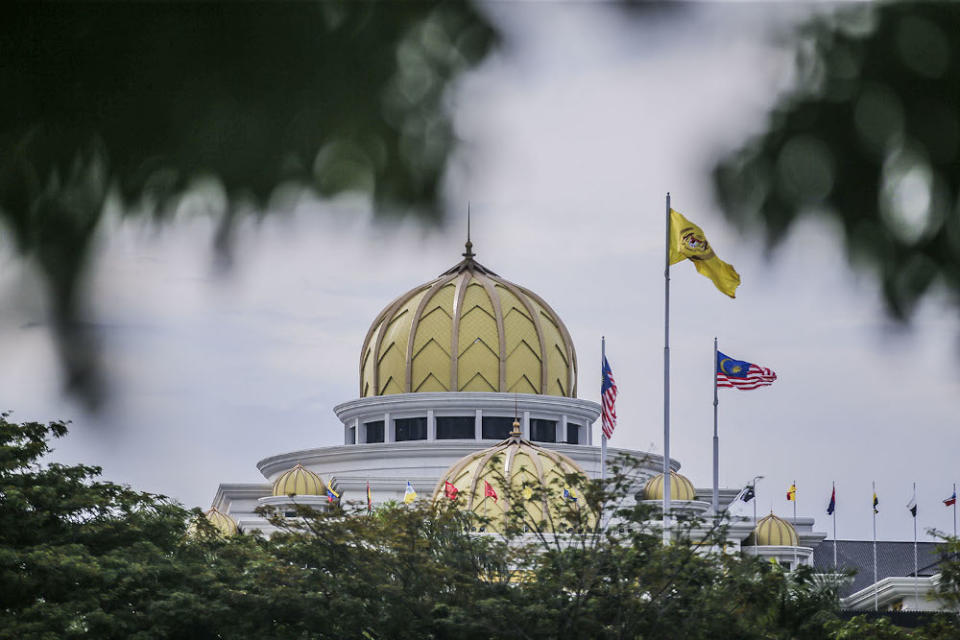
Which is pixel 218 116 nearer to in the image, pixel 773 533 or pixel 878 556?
pixel 773 533

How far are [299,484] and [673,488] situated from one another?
1518 centimetres

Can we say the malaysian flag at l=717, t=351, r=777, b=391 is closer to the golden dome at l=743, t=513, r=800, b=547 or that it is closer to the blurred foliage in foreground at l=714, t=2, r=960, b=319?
the golden dome at l=743, t=513, r=800, b=547

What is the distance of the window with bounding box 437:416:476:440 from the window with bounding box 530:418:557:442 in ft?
9.01

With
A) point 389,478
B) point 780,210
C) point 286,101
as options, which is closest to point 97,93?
point 286,101

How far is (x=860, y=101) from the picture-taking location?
12.8ft

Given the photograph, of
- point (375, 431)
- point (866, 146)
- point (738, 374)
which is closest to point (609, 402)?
point (738, 374)

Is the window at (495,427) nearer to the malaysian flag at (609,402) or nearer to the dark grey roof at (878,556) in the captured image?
the malaysian flag at (609,402)

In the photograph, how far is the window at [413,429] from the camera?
6750 centimetres

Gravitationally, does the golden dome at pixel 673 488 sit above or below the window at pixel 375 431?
below

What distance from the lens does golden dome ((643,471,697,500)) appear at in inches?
2463

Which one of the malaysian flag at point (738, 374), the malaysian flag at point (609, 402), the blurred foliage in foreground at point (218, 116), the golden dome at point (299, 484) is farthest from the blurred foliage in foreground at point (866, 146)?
the golden dome at point (299, 484)

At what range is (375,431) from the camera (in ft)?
226

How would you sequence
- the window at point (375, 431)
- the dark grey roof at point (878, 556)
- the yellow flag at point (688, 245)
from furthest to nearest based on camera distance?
the dark grey roof at point (878, 556) < the window at point (375, 431) < the yellow flag at point (688, 245)

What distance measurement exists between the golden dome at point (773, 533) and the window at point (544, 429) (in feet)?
31.3
